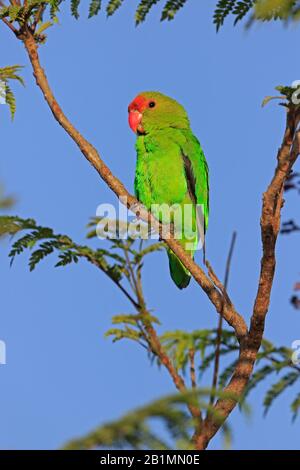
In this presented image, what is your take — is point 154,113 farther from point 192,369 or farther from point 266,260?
point 192,369

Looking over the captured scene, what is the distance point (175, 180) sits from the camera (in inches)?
235

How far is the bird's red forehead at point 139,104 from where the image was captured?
664 cm

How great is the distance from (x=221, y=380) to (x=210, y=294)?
0.44 m

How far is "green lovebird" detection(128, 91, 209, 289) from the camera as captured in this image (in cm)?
→ 596

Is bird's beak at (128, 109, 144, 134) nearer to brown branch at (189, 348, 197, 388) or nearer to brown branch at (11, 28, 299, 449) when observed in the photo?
brown branch at (11, 28, 299, 449)

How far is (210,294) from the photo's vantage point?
10.9 ft

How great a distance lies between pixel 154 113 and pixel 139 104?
0.25 meters

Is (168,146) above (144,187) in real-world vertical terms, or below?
above

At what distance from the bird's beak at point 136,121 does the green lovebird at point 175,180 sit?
1.7 inches

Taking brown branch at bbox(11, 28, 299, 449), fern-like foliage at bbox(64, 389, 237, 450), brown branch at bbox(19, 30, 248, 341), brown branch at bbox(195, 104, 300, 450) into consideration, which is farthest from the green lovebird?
fern-like foliage at bbox(64, 389, 237, 450)
